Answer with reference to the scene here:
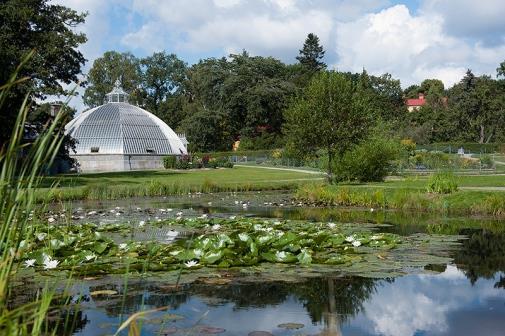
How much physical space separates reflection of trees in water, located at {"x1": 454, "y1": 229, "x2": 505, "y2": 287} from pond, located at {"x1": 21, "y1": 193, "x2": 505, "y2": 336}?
23 millimetres

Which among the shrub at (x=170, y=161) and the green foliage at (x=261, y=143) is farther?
the green foliage at (x=261, y=143)

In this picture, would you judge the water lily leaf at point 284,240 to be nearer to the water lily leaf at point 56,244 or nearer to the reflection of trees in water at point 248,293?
the reflection of trees in water at point 248,293

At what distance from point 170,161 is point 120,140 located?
6.44 meters

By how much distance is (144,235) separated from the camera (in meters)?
12.7

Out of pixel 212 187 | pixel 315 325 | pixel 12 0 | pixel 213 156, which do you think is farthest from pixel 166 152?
pixel 315 325

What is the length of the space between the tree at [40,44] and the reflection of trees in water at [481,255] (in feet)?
79.8

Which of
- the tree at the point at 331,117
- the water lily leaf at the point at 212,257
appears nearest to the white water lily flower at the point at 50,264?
the water lily leaf at the point at 212,257

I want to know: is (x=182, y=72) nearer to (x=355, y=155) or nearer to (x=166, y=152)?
(x=166, y=152)

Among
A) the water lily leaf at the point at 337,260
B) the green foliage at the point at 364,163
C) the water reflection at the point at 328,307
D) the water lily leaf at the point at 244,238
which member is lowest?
the water reflection at the point at 328,307

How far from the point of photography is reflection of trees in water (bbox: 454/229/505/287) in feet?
30.7

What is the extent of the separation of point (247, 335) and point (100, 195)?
69.2 feet

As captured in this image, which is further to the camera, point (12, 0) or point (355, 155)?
point (12, 0)

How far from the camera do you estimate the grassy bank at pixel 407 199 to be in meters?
17.6

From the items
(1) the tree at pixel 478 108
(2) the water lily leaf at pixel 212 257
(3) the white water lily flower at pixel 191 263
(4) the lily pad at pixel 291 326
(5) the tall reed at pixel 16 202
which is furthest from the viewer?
(1) the tree at pixel 478 108
